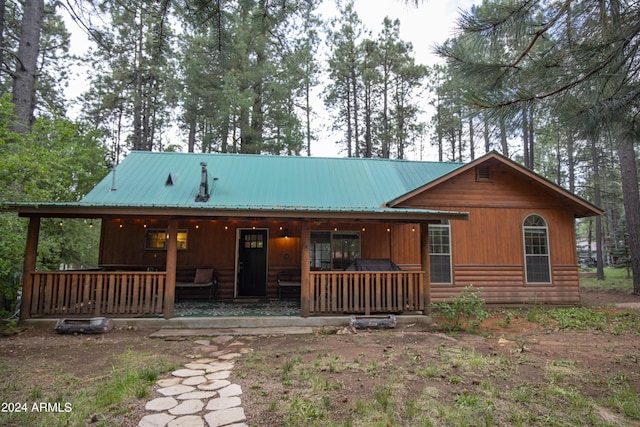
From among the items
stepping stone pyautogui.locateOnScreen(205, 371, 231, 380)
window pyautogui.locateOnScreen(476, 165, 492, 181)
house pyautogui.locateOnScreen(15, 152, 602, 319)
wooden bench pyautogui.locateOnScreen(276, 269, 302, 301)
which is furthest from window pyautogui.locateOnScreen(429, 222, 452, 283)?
stepping stone pyautogui.locateOnScreen(205, 371, 231, 380)

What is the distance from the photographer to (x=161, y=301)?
7.23 metres

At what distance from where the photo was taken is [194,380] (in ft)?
14.1

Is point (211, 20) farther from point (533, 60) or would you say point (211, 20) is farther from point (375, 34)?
point (375, 34)

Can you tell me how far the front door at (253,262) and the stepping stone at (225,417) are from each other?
21.8 ft

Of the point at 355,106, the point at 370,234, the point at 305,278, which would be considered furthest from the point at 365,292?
the point at 355,106

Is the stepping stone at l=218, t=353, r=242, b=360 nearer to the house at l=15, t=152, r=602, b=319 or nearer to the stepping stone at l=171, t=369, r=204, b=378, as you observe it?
the stepping stone at l=171, t=369, r=204, b=378

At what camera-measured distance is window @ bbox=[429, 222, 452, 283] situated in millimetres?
9734

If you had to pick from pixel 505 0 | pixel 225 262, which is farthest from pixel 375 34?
pixel 505 0

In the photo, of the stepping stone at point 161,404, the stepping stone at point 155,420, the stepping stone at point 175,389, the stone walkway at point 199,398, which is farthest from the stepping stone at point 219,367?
the stepping stone at point 155,420

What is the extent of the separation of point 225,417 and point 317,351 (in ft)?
8.17

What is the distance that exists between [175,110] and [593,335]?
20684 millimetres

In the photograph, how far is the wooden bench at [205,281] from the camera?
30.1ft

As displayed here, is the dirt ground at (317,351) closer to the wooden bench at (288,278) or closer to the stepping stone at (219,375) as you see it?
the stepping stone at (219,375)

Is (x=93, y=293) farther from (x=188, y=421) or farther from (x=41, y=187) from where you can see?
(x=188, y=421)
